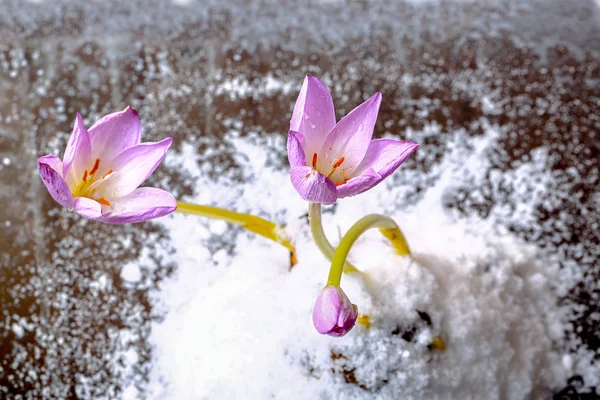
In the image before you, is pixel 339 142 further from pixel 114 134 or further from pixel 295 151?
pixel 114 134

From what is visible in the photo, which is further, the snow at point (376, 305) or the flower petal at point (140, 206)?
the snow at point (376, 305)

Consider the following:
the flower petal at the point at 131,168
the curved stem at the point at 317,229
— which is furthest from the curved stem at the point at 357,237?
the flower petal at the point at 131,168

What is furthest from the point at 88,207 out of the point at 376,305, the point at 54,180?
the point at 376,305

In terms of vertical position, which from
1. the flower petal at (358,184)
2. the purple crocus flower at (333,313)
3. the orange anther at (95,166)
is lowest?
the purple crocus flower at (333,313)

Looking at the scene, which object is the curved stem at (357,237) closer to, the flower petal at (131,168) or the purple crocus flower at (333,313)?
the purple crocus flower at (333,313)

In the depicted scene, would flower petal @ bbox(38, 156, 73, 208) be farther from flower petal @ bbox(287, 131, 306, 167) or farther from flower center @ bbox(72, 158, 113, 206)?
flower petal @ bbox(287, 131, 306, 167)

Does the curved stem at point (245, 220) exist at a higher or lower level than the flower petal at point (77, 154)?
lower
